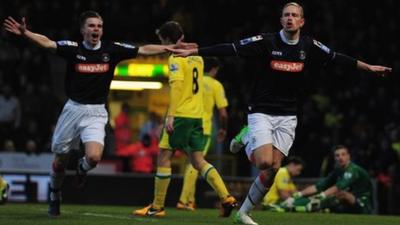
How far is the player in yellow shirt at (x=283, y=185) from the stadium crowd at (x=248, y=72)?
2.06m

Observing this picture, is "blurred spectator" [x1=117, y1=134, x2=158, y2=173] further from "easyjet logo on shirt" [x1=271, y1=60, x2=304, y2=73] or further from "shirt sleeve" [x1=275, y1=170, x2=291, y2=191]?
"easyjet logo on shirt" [x1=271, y1=60, x2=304, y2=73]

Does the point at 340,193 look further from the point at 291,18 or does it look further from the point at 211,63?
the point at 291,18

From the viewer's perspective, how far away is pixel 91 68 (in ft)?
37.0

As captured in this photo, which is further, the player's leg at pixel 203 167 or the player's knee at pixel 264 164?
the player's leg at pixel 203 167

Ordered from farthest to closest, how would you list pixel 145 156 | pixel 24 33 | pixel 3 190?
pixel 145 156
pixel 3 190
pixel 24 33

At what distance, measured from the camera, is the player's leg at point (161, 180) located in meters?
12.1

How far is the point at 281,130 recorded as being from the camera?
10.9 meters

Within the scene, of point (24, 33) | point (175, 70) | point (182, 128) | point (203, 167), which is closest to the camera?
point (24, 33)

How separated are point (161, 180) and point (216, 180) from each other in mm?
641

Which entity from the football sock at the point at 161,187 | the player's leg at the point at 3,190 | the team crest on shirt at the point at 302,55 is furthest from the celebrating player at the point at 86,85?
the player's leg at the point at 3,190

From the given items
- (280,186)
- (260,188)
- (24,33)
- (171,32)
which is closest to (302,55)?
(260,188)

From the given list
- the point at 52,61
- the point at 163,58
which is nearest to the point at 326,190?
the point at 163,58

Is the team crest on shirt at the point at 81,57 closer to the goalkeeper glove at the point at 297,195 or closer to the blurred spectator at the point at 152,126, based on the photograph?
the goalkeeper glove at the point at 297,195

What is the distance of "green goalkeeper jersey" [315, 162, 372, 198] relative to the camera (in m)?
16.1
